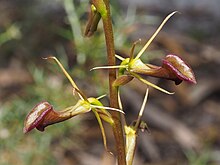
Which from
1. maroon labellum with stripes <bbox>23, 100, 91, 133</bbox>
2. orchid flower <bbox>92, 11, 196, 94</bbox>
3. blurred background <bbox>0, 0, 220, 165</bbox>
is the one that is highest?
orchid flower <bbox>92, 11, 196, 94</bbox>

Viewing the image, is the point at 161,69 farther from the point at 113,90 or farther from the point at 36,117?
the point at 36,117

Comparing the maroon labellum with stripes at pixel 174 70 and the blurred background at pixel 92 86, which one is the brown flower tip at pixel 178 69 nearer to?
the maroon labellum with stripes at pixel 174 70

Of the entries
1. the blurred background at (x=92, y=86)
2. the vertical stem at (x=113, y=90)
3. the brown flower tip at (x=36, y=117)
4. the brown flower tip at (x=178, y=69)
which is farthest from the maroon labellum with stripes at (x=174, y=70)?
the blurred background at (x=92, y=86)

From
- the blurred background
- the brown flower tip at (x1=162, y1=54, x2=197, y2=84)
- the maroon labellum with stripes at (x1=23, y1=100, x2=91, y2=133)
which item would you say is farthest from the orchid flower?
the blurred background

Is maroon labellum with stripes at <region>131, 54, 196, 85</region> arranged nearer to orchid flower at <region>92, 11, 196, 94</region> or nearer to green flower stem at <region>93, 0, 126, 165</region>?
orchid flower at <region>92, 11, 196, 94</region>

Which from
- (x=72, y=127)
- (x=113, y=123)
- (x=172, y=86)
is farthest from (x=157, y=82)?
(x=113, y=123)

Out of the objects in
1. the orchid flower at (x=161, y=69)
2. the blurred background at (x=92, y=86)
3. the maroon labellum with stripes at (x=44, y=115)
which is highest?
the orchid flower at (x=161, y=69)

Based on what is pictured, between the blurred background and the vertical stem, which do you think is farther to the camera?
the blurred background

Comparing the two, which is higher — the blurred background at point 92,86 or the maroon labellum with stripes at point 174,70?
the maroon labellum with stripes at point 174,70
